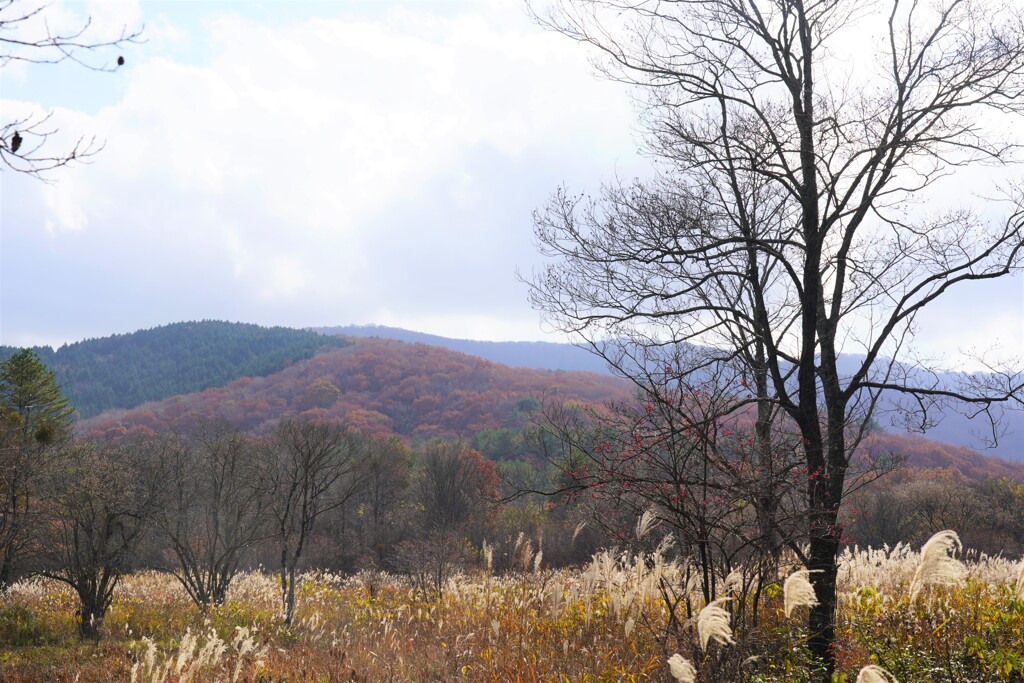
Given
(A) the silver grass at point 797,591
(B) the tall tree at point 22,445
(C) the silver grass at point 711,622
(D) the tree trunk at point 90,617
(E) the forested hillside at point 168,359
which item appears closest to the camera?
(C) the silver grass at point 711,622

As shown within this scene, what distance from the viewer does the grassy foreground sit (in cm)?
573

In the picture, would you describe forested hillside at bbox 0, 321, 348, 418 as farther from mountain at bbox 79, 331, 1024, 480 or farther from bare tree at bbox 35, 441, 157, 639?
bare tree at bbox 35, 441, 157, 639

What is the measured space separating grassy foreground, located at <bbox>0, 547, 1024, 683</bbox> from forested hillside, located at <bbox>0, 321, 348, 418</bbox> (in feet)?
291

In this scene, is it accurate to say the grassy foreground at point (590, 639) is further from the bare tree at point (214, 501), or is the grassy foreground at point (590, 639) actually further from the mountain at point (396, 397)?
the mountain at point (396, 397)

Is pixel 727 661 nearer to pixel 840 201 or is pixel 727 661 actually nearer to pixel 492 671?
pixel 492 671

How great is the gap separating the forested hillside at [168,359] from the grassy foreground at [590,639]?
88.7 m

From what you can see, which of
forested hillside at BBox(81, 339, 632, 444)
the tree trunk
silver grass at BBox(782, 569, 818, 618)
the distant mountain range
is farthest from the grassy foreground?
forested hillside at BBox(81, 339, 632, 444)

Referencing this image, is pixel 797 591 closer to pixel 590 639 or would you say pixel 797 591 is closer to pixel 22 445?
pixel 590 639

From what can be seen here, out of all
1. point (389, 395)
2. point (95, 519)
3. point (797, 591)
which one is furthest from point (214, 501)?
point (389, 395)

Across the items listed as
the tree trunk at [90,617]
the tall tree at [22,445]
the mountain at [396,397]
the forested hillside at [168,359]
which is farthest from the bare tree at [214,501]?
the forested hillside at [168,359]

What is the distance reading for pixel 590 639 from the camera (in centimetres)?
686

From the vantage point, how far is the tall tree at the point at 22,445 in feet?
35.4

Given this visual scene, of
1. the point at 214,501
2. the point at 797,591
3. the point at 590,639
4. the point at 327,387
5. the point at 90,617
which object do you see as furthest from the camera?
the point at 327,387

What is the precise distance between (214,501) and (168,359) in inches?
4262
